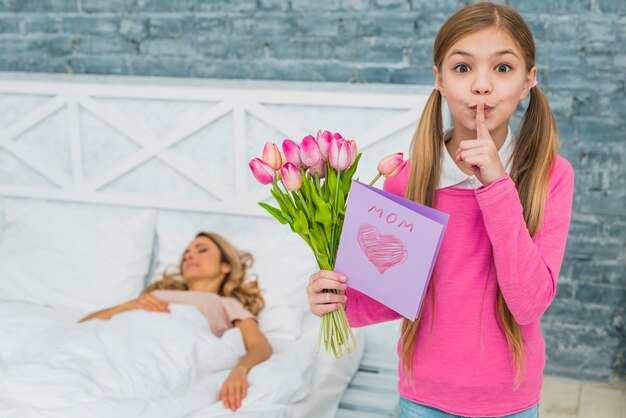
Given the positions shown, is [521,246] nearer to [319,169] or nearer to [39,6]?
[319,169]

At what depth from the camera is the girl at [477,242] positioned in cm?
124

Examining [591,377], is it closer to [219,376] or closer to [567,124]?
[567,124]

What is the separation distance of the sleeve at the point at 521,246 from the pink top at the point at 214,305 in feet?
Result: 4.52

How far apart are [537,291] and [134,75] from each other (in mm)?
2182

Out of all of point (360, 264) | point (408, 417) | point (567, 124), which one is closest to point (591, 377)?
point (567, 124)

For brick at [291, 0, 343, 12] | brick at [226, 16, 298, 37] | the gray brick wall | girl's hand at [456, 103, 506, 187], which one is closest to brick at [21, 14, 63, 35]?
the gray brick wall

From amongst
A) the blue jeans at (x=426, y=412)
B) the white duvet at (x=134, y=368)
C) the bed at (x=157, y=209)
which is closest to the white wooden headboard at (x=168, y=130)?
the bed at (x=157, y=209)

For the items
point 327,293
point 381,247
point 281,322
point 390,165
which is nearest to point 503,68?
point 390,165

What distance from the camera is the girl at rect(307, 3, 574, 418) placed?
48.8 inches

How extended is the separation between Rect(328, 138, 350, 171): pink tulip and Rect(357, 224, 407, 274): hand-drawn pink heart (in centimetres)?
10

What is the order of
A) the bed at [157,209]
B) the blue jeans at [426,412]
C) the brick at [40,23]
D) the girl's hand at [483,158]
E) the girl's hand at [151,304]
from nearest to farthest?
the girl's hand at [483,158] < the blue jeans at [426,412] < the bed at [157,209] < the girl's hand at [151,304] < the brick at [40,23]

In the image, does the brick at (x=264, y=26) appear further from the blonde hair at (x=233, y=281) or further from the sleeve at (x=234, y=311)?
the sleeve at (x=234, y=311)

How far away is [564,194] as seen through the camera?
1300 mm

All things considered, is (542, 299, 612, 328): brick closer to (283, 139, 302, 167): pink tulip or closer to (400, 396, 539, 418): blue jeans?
(400, 396, 539, 418): blue jeans
